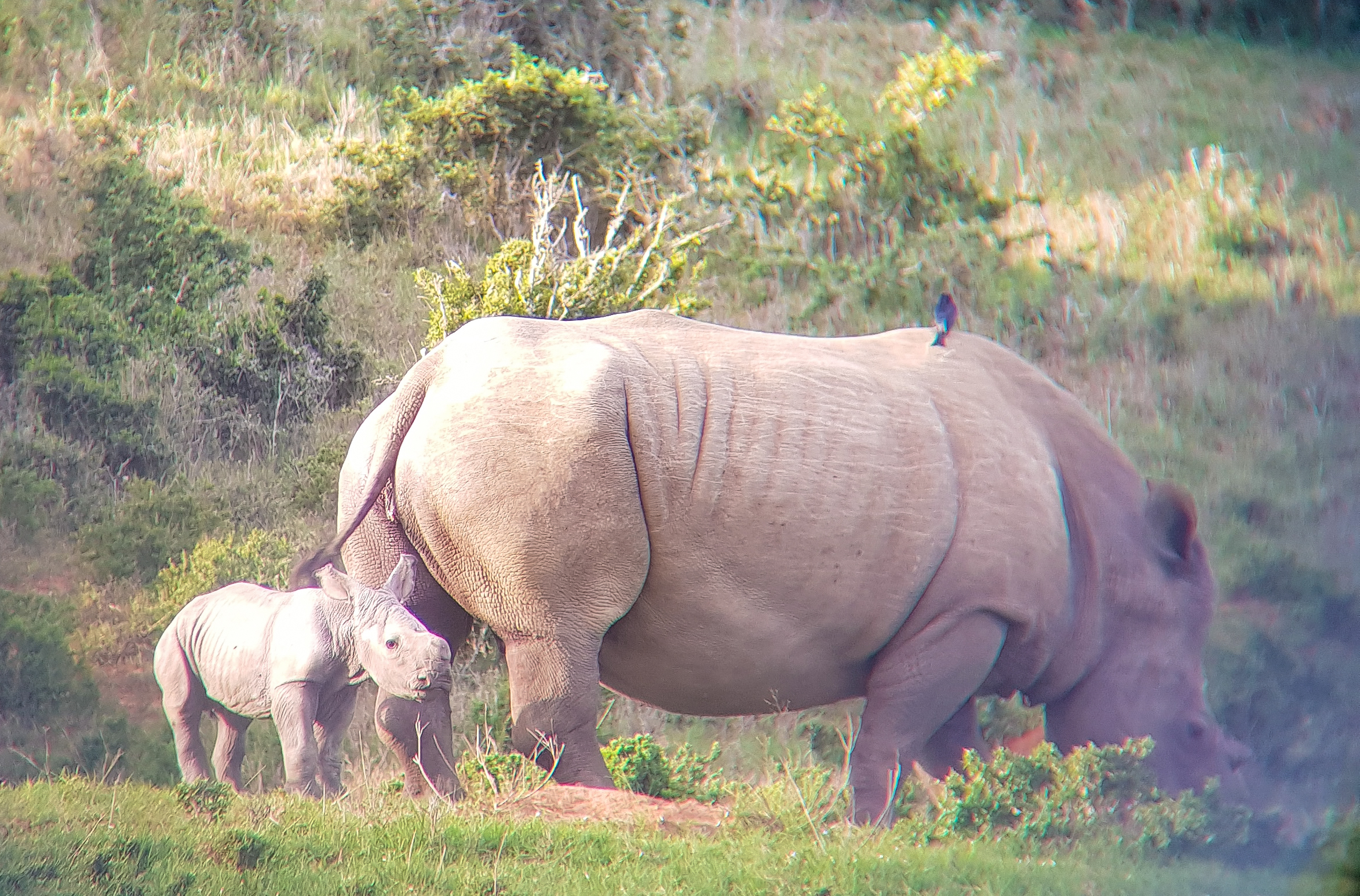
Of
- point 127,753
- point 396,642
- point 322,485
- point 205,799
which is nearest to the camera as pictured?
point 396,642

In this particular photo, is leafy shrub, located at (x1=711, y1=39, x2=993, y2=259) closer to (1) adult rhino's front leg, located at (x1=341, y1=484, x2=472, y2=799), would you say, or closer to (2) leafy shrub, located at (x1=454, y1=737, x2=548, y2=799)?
(1) adult rhino's front leg, located at (x1=341, y1=484, x2=472, y2=799)

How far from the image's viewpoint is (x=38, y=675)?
7406 millimetres

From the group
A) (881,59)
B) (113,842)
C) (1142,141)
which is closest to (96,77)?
(881,59)

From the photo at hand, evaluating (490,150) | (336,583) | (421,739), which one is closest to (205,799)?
(421,739)

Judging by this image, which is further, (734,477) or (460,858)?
(734,477)

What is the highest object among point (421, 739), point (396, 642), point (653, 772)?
point (396, 642)

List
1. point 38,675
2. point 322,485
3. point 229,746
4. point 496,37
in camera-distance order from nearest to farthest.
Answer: point 229,746, point 38,675, point 322,485, point 496,37

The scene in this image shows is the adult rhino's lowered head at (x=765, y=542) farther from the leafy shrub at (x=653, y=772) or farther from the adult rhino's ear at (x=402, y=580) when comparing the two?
the leafy shrub at (x=653, y=772)

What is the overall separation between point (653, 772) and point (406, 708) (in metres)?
1.34

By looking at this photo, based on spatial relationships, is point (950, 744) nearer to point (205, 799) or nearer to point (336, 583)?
point (336, 583)

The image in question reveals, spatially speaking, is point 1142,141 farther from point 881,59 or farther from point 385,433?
point 385,433

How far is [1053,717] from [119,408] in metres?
6.69

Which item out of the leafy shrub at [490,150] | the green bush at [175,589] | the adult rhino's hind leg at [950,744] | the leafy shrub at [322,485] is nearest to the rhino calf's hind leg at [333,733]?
the green bush at [175,589]

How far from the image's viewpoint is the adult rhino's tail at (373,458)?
530cm
